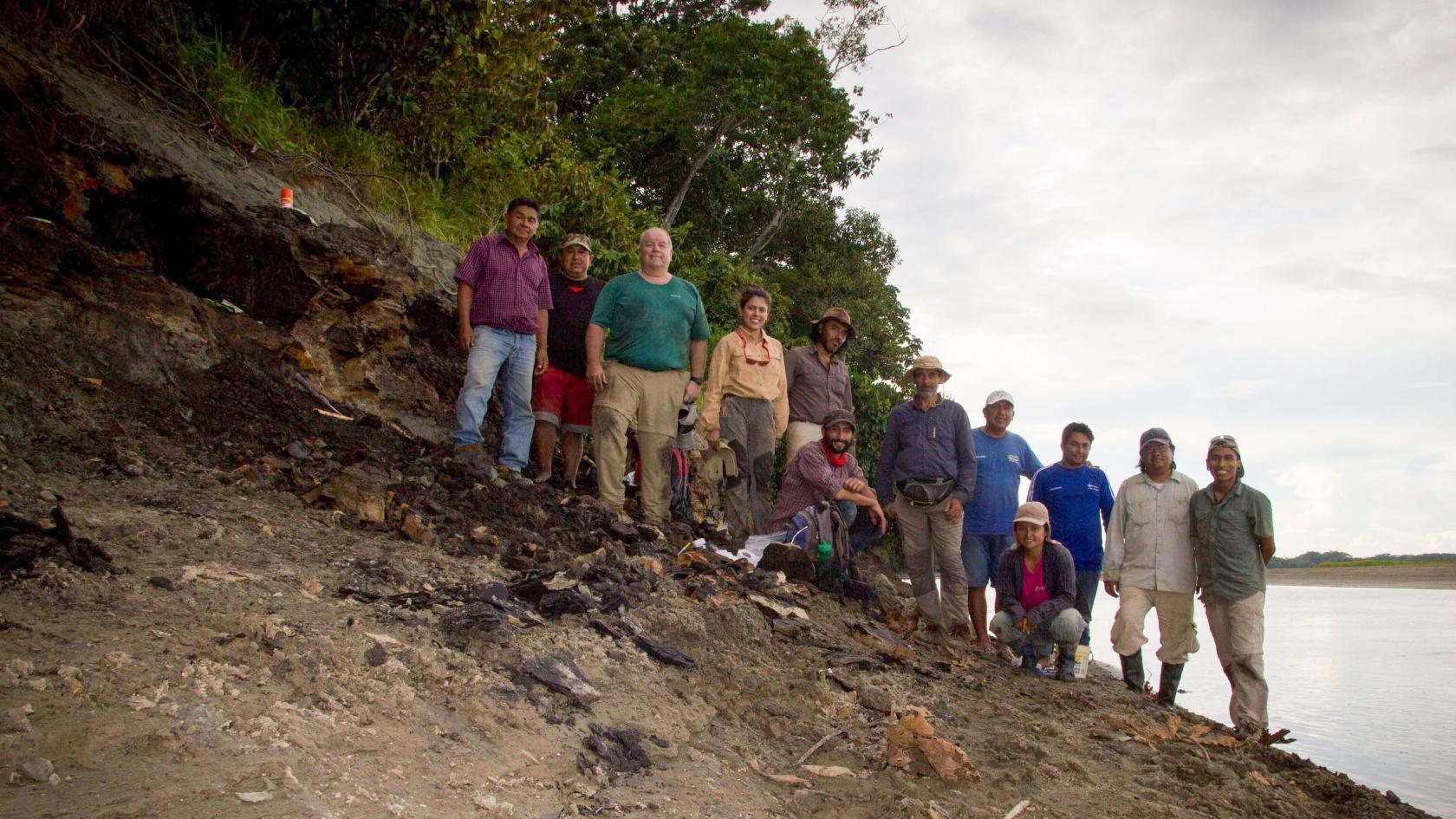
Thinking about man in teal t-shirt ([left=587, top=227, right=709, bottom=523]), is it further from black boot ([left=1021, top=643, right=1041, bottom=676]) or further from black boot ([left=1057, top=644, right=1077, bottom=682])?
A: black boot ([left=1057, top=644, right=1077, bottom=682])

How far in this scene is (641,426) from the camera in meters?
6.00

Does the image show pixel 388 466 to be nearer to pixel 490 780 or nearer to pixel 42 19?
pixel 490 780

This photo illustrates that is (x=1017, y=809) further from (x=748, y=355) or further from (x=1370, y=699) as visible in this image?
(x=1370, y=699)

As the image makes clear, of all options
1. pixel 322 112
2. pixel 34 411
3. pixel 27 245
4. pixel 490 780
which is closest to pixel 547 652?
pixel 490 780

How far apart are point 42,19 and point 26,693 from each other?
5.41 m

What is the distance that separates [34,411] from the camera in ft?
13.5

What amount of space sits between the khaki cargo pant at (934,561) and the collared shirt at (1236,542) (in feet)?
4.94

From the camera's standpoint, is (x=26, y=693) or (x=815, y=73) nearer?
(x=26, y=693)

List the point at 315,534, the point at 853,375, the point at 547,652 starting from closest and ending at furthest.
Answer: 1. the point at 547,652
2. the point at 315,534
3. the point at 853,375

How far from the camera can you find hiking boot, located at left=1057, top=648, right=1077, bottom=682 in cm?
546

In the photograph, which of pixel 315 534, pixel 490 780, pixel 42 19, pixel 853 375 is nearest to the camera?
pixel 490 780

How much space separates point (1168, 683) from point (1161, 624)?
1.20 ft

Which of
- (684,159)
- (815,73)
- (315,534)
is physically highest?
(815,73)

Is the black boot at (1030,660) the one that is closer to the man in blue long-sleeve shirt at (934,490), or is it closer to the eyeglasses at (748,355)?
the man in blue long-sleeve shirt at (934,490)
